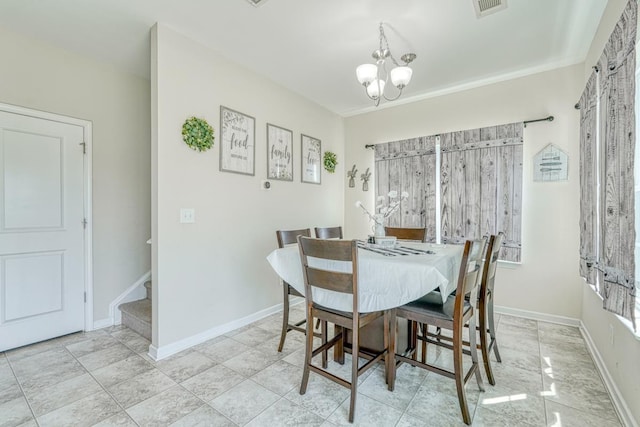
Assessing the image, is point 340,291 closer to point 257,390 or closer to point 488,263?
point 257,390

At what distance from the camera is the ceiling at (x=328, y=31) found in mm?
2195

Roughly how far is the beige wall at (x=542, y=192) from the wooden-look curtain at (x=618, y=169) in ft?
3.71

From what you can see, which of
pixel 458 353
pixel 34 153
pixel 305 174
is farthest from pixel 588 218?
pixel 34 153

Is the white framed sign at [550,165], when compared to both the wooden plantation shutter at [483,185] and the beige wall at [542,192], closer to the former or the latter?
the beige wall at [542,192]

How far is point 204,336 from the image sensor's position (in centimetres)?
270

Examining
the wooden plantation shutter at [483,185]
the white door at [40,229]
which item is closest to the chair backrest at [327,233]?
the wooden plantation shutter at [483,185]

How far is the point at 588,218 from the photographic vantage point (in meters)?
2.31

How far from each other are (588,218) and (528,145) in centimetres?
119

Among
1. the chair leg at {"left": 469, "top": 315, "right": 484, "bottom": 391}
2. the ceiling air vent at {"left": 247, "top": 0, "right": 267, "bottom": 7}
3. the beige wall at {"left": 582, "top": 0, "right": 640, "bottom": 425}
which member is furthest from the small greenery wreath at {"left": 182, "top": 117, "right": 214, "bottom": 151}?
the beige wall at {"left": 582, "top": 0, "right": 640, "bottom": 425}

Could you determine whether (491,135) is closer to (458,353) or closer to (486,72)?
(486,72)

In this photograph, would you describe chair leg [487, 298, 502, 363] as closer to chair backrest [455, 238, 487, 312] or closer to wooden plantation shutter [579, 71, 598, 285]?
A: chair backrest [455, 238, 487, 312]

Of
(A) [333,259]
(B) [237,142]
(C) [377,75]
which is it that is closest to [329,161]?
(B) [237,142]

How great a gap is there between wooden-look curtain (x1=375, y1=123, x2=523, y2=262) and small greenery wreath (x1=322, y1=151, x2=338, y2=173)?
0.71 meters

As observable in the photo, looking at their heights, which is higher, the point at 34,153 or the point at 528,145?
the point at 528,145
